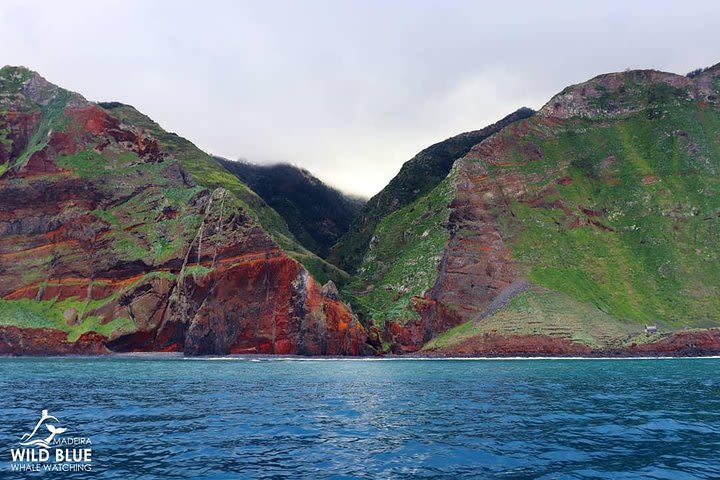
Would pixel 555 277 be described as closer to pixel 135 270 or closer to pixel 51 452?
pixel 135 270

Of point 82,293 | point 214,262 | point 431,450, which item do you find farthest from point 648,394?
point 82,293

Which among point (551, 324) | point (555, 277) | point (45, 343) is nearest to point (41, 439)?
point (45, 343)

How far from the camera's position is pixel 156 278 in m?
162

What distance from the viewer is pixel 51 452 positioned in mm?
23625

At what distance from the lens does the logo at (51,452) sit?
69.1 ft

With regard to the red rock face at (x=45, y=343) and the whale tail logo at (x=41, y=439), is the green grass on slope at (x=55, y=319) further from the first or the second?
the whale tail logo at (x=41, y=439)

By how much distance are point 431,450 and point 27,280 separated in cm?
17484

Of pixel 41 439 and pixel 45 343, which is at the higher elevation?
pixel 41 439

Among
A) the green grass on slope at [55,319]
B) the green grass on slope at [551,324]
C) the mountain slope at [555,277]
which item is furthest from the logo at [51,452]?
the green grass on slope at [551,324]

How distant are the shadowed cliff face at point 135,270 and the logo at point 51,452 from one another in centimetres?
12772

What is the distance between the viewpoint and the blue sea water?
68.5ft

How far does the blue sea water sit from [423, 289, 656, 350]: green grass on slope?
104182 millimetres

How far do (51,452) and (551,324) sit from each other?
15030 centimetres

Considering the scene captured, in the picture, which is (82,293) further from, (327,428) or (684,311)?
(684,311)
